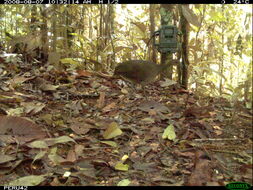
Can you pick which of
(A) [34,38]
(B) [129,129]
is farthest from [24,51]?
(B) [129,129]

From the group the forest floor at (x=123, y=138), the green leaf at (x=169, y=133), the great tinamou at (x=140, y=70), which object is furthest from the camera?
the great tinamou at (x=140, y=70)

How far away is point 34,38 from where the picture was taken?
8.16 feet

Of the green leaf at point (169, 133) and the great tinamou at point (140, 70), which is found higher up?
the great tinamou at point (140, 70)

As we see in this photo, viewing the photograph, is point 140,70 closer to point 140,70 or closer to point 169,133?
point 140,70

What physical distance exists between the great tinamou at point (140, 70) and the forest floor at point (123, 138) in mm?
125

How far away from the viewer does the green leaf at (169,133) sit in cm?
112

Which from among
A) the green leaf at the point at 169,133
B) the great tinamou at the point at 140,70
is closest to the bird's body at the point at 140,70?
the great tinamou at the point at 140,70

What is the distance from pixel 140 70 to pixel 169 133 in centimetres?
45

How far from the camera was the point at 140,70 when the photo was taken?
1.48 m

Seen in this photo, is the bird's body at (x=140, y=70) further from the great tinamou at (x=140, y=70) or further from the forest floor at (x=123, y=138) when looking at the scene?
the forest floor at (x=123, y=138)

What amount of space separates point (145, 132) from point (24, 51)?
72.6 inches

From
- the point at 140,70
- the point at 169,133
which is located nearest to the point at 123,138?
the point at 169,133

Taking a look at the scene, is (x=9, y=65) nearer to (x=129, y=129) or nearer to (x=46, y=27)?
(x=46, y=27)

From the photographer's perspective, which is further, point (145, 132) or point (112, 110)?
point (112, 110)
